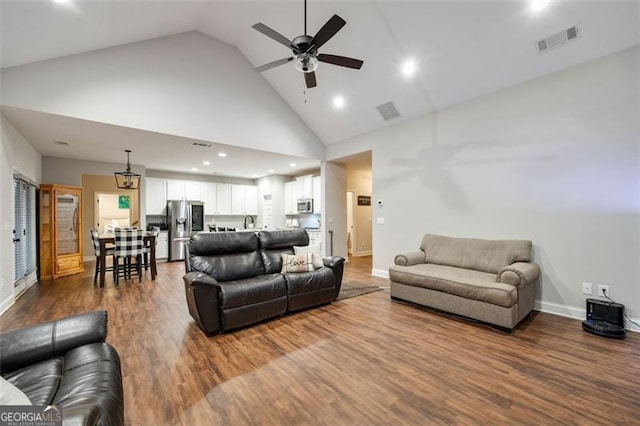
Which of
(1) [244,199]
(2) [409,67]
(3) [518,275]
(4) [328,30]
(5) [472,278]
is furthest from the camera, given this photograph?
(1) [244,199]

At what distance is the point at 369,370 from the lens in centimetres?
221

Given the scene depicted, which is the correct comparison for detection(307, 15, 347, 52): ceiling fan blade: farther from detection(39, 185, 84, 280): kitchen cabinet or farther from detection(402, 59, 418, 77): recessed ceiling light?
detection(39, 185, 84, 280): kitchen cabinet

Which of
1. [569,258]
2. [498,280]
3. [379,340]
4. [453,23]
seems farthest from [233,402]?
[453,23]

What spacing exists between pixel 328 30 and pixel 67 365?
3070 mm

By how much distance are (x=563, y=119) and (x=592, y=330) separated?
8.18ft

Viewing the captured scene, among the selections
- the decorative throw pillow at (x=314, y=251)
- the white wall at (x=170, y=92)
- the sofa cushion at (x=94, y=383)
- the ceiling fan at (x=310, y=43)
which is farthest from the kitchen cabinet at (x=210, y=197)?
the sofa cushion at (x=94, y=383)

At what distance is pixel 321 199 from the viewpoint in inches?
273

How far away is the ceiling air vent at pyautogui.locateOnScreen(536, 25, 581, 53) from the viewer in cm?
298

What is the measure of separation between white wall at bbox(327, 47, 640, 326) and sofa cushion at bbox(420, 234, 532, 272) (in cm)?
22

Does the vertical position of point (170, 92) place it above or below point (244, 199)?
above

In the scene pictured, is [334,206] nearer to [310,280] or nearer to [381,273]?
[381,273]

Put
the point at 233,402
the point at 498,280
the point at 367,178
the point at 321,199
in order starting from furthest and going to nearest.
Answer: the point at 367,178 < the point at 321,199 < the point at 498,280 < the point at 233,402

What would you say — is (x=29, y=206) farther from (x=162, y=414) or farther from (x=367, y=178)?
(x=367, y=178)

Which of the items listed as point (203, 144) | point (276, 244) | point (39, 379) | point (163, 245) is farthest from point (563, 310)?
point (163, 245)
